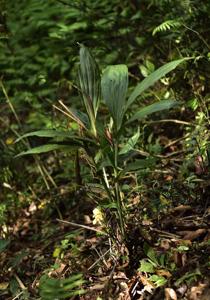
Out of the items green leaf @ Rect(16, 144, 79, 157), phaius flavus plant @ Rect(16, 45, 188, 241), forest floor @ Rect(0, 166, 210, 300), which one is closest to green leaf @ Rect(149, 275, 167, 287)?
forest floor @ Rect(0, 166, 210, 300)

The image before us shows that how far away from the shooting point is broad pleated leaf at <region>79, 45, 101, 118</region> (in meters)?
1.85

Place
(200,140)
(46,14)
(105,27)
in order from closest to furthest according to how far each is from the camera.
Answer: (200,140), (105,27), (46,14)

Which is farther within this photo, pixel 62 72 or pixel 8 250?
pixel 62 72

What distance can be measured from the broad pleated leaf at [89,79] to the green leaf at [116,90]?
0.04m

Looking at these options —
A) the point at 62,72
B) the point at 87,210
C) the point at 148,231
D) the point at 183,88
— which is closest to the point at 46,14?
the point at 62,72

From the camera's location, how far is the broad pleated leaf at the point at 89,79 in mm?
1847

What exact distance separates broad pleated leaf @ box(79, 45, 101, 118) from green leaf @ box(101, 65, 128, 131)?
0.04 meters

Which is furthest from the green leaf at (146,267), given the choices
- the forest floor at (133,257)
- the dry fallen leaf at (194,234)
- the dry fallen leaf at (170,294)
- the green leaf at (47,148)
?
the green leaf at (47,148)

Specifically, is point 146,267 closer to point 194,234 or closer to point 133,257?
point 133,257

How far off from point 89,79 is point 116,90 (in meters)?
0.13

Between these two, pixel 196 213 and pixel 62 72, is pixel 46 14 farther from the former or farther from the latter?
pixel 196 213

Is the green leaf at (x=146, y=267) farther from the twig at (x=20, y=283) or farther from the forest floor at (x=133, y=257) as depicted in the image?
the twig at (x=20, y=283)

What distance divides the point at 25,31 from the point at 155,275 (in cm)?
343

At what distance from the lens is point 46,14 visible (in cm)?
443
